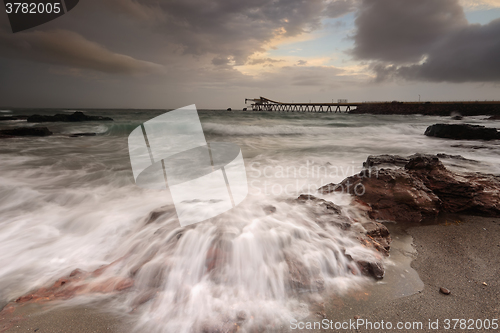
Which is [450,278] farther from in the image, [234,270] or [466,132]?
[466,132]

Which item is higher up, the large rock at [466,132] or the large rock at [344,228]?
the large rock at [466,132]

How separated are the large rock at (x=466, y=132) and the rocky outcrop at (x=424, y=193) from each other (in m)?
8.50

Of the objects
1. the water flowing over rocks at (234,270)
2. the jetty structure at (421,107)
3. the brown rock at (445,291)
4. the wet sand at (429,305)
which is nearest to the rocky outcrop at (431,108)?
the jetty structure at (421,107)

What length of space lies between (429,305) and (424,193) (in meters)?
2.02

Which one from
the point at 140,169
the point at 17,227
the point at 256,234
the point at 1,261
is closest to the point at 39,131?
the point at 140,169

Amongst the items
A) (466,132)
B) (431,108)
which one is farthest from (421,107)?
(466,132)

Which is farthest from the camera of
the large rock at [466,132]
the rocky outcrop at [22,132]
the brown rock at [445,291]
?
the rocky outcrop at [22,132]

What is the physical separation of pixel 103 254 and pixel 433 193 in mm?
4389

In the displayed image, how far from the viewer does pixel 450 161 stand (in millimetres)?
5531

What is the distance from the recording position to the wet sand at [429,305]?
1.56 metres

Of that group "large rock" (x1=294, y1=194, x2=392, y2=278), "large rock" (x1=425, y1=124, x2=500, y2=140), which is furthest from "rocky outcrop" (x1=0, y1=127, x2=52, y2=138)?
"large rock" (x1=425, y1=124, x2=500, y2=140)

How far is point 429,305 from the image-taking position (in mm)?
1700

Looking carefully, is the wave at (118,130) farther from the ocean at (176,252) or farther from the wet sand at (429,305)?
the wet sand at (429,305)

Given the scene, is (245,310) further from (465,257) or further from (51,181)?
(51,181)
